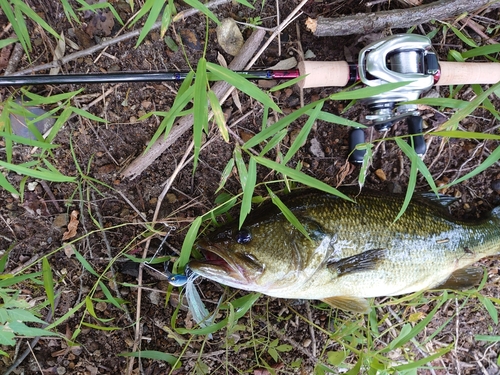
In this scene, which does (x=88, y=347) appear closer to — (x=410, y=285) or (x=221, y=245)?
(x=221, y=245)

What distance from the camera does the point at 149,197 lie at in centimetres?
269

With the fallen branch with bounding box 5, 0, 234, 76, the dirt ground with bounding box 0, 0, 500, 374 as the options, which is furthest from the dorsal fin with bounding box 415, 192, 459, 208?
the fallen branch with bounding box 5, 0, 234, 76

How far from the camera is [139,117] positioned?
2645 millimetres

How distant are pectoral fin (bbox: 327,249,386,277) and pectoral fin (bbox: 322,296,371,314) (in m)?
0.23

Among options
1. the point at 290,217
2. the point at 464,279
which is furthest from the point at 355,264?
the point at 464,279

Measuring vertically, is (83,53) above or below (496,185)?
above

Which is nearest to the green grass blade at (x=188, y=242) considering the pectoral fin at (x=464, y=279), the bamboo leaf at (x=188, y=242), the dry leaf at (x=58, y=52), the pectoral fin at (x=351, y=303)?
the bamboo leaf at (x=188, y=242)

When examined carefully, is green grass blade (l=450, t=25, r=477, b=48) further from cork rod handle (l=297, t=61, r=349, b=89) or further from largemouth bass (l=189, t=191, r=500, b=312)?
largemouth bass (l=189, t=191, r=500, b=312)

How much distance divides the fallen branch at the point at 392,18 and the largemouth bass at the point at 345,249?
1.03m

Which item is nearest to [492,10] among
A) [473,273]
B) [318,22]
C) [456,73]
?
[456,73]

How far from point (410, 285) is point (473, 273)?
547mm

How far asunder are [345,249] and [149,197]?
1305 mm

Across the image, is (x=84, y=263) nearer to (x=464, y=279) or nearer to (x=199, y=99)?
(x=199, y=99)

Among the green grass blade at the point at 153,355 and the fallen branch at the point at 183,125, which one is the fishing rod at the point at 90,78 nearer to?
the fallen branch at the point at 183,125
